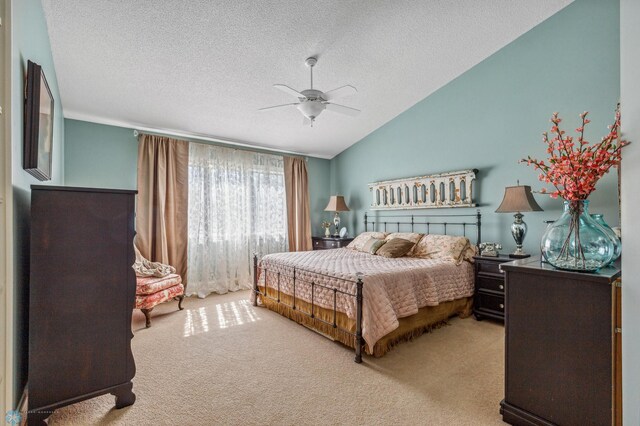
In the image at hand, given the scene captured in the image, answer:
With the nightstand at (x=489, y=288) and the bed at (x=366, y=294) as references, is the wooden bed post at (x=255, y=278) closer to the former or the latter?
the bed at (x=366, y=294)

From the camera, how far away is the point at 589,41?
309cm

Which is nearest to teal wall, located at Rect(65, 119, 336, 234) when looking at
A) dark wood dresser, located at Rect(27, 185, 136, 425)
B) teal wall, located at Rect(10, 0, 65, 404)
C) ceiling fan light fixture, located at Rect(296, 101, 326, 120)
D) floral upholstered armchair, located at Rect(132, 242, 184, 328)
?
floral upholstered armchair, located at Rect(132, 242, 184, 328)

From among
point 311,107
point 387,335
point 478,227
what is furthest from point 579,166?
point 478,227

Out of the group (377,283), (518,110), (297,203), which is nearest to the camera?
(377,283)

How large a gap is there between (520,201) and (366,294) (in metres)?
2.07

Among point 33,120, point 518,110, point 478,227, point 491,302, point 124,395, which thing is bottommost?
point 124,395

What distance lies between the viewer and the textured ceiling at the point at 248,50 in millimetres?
2564

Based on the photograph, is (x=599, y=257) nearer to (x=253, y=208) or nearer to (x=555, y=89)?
(x=555, y=89)

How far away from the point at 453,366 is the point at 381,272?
3.15ft

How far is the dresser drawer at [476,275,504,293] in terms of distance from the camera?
3.40 m

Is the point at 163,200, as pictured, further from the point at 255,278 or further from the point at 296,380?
the point at 296,380

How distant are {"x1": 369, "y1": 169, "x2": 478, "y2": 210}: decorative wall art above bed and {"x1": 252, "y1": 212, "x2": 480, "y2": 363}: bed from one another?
351mm

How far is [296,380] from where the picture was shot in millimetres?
2275

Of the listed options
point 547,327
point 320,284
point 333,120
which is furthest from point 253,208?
point 547,327
